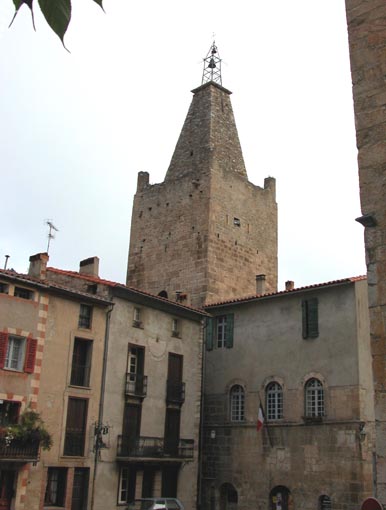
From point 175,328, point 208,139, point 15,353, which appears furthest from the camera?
point 208,139

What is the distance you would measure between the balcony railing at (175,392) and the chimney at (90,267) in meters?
6.49

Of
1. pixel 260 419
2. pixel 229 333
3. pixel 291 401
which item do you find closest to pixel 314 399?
pixel 291 401

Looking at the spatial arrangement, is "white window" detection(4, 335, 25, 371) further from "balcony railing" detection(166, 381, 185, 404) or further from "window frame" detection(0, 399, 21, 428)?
"balcony railing" detection(166, 381, 185, 404)

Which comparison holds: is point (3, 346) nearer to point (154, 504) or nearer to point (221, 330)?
point (154, 504)

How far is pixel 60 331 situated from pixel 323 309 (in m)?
11.5

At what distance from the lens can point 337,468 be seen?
26.6 m

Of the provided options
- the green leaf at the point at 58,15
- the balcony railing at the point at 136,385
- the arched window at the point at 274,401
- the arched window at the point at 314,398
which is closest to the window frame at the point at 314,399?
the arched window at the point at 314,398

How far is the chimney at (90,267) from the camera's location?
1257 inches

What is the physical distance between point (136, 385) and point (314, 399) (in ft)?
25.6

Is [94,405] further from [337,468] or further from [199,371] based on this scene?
[337,468]

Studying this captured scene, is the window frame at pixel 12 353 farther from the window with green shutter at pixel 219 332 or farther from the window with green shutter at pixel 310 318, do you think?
the window with green shutter at pixel 310 318

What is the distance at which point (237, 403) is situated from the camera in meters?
31.6

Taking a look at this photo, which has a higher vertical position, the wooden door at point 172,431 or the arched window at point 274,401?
the arched window at point 274,401

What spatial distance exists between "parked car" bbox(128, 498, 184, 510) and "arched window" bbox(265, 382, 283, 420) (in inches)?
247
